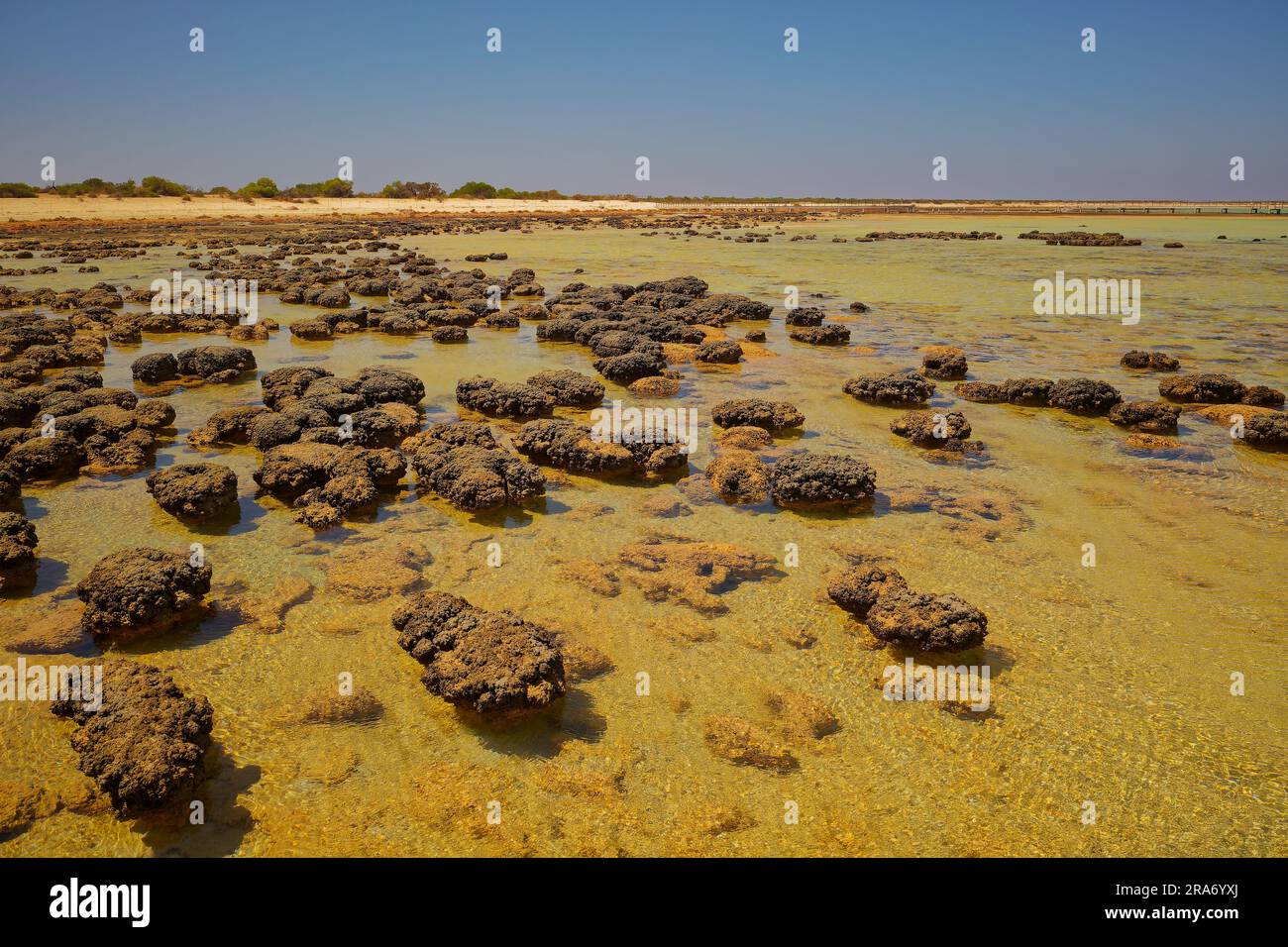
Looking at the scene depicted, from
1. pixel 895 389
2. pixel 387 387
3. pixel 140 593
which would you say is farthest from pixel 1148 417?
pixel 140 593

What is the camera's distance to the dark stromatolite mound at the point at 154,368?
37.9ft

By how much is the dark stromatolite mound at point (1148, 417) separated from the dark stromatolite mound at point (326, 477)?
30.8 feet

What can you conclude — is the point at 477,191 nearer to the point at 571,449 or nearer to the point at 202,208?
the point at 202,208

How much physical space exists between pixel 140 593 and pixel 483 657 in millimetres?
2565

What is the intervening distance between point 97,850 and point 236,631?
6.14 feet

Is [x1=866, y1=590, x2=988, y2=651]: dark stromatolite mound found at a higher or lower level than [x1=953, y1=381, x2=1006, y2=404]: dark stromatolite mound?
lower

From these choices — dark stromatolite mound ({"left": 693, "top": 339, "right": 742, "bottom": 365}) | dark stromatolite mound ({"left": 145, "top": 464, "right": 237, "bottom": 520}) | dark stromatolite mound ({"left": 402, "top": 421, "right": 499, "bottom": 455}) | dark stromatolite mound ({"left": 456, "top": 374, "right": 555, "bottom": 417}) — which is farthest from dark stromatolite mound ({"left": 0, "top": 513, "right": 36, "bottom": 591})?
dark stromatolite mound ({"left": 693, "top": 339, "right": 742, "bottom": 365})

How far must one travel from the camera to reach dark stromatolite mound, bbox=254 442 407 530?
22.1ft

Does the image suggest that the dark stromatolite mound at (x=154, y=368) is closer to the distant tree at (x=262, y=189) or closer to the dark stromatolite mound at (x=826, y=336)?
the dark stromatolite mound at (x=826, y=336)

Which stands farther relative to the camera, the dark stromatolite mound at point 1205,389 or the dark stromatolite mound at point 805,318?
the dark stromatolite mound at point 805,318

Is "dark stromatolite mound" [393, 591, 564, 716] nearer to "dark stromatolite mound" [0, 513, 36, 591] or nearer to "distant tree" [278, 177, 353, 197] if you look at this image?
"dark stromatolite mound" [0, 513, 36, 591]

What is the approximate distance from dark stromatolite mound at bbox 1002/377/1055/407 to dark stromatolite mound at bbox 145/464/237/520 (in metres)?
10.6

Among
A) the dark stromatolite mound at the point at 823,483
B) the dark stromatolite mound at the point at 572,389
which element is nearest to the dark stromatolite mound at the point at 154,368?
the dark stromatolite mound at the point at 572,389

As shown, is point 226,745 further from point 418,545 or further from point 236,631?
point 418,545
